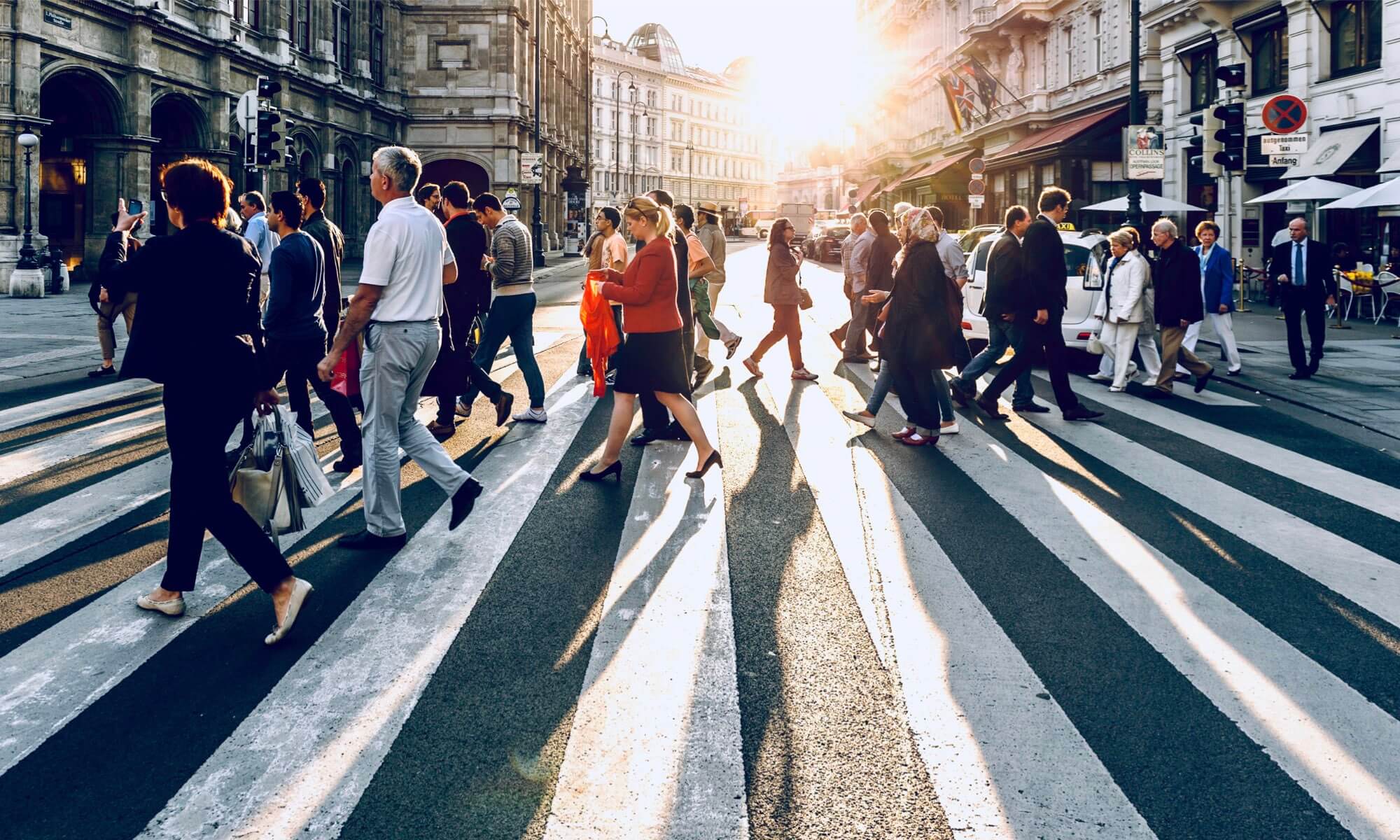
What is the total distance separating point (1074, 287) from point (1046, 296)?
157 inches

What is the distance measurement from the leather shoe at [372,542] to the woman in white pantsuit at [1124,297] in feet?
26.2

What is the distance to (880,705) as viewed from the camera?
12.7 feet

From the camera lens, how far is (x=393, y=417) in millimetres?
5672

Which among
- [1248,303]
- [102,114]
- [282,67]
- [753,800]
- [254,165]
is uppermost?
[282,67]

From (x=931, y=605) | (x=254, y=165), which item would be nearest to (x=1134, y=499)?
(x=931, y=605)

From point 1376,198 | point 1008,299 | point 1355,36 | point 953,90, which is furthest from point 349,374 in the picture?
point 953,90

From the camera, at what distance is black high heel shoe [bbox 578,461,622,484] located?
7312 mm

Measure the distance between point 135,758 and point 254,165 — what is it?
62.5ft

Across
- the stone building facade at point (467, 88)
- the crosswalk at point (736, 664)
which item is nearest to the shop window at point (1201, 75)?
the crosswalk at point (736, 664)

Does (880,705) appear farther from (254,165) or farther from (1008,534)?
(254,165)

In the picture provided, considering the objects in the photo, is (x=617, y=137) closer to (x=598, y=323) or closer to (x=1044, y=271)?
(x=1044, y=271)

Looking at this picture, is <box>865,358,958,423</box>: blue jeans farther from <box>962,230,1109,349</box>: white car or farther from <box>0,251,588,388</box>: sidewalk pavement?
<box>0,251,588,388</box>: sidewalk pavement

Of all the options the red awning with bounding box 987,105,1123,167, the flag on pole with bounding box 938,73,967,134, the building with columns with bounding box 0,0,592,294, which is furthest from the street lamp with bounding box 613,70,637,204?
the red awning with bounding box 987,105,1123,167

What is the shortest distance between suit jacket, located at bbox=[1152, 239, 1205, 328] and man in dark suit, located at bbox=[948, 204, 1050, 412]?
1.99 meters
